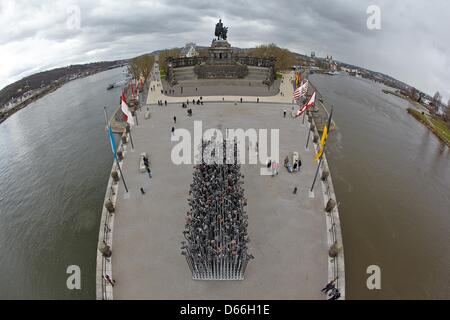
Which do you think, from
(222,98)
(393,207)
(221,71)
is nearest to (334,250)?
(393,207)

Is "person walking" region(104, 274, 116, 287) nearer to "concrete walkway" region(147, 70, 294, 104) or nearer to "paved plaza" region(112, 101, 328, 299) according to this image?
"paved plaza" region(112, 101, 328, 299)

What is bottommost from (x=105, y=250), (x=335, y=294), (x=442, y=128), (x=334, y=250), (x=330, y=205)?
(x=335, y=294)

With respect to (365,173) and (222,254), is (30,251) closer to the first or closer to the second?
(222,254)

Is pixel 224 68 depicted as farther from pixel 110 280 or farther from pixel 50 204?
pixel 110 280

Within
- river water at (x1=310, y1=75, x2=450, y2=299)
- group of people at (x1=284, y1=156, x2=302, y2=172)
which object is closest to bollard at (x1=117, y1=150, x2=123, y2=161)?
group of people at (x1=284, y1=156, x2=302, y2=172)

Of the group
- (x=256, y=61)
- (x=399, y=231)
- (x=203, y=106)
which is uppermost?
(x=256, y=61)

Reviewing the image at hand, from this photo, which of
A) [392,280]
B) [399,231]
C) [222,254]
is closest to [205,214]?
[222,254]
